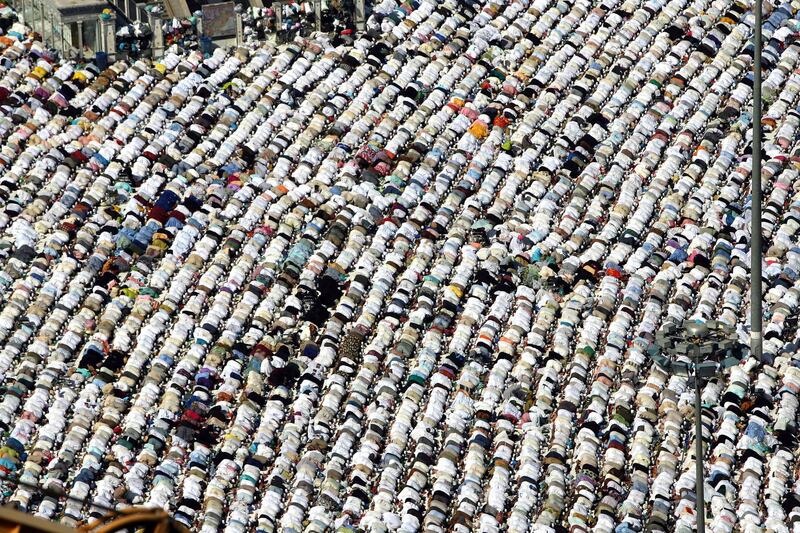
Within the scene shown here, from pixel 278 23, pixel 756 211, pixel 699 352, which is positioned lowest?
pixel 278 23

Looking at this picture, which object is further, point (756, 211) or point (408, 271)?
point (408, 271)

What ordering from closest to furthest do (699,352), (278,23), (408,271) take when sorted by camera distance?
1. (699,352)
2. (408,271)
3. (278,23)

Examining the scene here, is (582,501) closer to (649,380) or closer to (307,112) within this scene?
(649,380)

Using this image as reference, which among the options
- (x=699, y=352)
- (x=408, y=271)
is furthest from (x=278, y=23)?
(x=699, y=352)

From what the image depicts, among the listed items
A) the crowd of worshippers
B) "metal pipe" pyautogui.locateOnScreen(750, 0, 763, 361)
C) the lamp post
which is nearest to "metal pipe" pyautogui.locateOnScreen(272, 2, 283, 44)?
the crowd of worshippers

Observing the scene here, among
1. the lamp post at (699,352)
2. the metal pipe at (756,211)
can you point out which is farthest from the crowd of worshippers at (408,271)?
the lamp post at (699,352)

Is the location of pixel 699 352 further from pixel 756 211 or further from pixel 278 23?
pixel 278 23

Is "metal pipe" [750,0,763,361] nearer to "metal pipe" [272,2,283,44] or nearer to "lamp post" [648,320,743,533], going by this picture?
"lamp post" [648,320,743,533]
